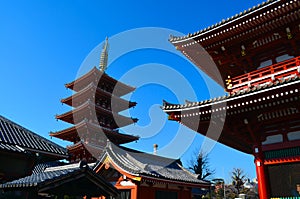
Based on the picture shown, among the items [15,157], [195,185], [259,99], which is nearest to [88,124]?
[195,185]

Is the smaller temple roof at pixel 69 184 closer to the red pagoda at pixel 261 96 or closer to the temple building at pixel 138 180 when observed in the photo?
the red pagoda at pixel 261 96

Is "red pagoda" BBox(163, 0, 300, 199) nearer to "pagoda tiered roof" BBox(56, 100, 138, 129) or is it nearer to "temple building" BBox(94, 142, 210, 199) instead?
"temple building" BBox(94, 142, 210, 199)

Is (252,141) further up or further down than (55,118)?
further down

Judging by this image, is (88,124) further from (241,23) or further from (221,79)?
(241,23)

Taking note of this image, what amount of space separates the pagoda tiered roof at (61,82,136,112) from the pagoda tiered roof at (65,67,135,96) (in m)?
1.14

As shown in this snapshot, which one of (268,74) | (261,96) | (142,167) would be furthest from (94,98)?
(261,96)

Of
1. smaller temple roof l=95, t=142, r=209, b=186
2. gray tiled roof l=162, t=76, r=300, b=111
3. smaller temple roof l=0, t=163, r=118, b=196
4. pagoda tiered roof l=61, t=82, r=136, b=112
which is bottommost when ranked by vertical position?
smaller temple roof l=0, t=163, r=118, b=196

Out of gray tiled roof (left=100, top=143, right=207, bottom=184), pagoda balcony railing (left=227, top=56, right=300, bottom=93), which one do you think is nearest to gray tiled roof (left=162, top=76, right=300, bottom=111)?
pagoda balcony railing (left=227, top=56, right=300, bottom=93)

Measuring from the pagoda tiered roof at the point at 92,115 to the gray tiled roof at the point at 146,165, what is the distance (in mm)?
10991

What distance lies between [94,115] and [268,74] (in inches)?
1039

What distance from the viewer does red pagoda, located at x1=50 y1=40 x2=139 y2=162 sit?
3078 centimetres

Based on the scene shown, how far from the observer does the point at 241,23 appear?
1007 centimetres

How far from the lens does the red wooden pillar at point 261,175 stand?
344 inches

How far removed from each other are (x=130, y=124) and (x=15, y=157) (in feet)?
86.8
